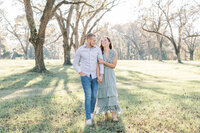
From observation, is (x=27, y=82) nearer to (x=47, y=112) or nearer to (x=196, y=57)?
(x=47, y=112)

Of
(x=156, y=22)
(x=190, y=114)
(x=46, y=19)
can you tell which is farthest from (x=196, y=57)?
(x=190, y=114)

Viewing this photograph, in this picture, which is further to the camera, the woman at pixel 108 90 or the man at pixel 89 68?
the woman at pixel 108 90

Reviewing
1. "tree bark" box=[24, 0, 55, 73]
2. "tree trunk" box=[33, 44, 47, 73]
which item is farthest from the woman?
"tree trunk" box=[33, 44, 47, 73]

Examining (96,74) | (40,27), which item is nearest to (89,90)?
(96,74)

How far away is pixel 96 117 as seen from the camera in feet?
16.2

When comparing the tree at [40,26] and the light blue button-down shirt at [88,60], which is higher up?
the tree at [40,26]

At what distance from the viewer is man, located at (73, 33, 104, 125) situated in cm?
429

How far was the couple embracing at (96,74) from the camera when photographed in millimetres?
4312

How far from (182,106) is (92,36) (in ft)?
12.5

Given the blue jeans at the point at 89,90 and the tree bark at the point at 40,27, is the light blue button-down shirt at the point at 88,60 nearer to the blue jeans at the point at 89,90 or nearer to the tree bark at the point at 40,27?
the blue jeans at the point at 89,90

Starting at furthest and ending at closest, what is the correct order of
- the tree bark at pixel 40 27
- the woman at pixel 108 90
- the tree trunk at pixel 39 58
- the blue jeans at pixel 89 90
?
the tree trunk at pixel 39 58 → the tree bark at pixel 40 27 → the woman at pixel 108 90 → the blue jeans at pixel 89 90

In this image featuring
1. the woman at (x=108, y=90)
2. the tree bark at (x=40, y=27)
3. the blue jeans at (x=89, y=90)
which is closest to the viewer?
the blue jeans at (x=89, y=90)

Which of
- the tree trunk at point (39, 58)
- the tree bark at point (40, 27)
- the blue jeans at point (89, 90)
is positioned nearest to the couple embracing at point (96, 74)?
the blue jeans at point (89, 90)

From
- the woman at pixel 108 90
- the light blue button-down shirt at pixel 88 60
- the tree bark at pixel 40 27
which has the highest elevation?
the tree bark at pixel 40 27
